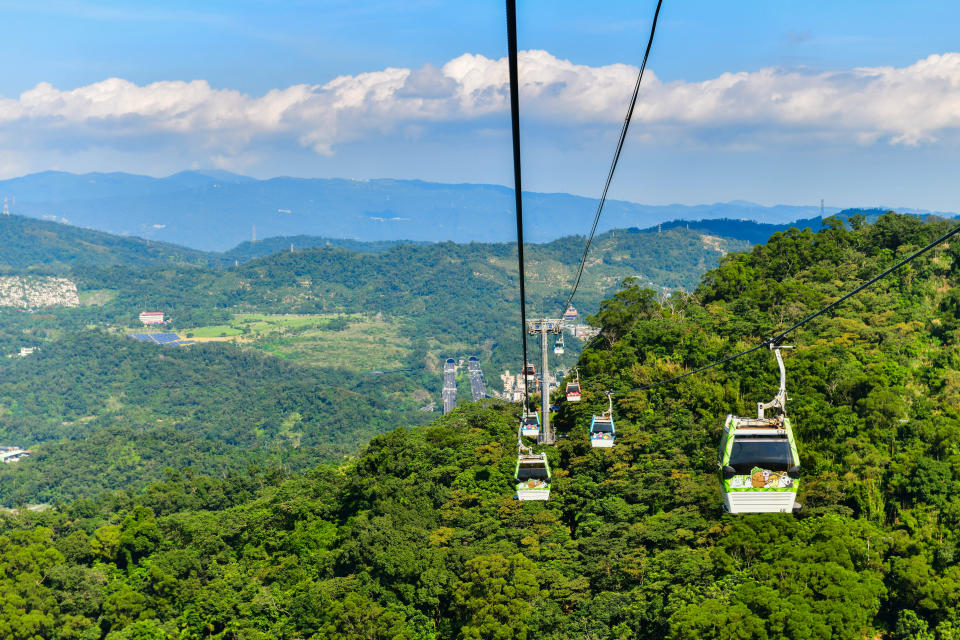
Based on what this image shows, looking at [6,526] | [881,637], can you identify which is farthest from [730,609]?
[6,526]

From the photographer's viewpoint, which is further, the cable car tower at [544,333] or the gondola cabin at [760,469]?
the cable car tower at [544,333]

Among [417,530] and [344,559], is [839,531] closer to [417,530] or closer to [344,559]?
[417,530]

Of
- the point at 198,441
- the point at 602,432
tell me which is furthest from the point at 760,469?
the point at 198,441

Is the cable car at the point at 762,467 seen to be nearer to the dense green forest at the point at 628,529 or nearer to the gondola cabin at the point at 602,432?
the dense green forest at the point at 628,529

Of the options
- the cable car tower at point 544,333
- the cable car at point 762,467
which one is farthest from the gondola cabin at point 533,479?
the cable car tower at point 544,333

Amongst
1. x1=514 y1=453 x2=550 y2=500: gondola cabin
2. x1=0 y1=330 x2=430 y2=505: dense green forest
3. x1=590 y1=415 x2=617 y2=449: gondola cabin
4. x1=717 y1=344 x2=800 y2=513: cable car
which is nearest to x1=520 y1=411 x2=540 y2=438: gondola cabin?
x1=590 y1=415 x2=617 y2=449: gondola cabin

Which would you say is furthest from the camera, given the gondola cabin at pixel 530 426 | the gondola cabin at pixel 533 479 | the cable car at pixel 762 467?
the gondola cabin at pixel 530 426

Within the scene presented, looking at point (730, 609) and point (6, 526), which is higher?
point (730, 609)
